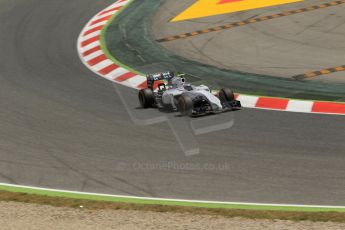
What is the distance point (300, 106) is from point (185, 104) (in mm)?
2705

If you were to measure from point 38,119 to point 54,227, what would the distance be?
6.43m

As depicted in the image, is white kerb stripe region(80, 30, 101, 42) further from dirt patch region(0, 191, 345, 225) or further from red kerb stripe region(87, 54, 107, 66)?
dirt patch region(0, 191, 345, 225)

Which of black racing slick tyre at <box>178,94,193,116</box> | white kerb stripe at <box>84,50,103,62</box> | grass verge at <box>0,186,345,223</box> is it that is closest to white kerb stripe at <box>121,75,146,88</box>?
white kerb stripe at <box>84,50,103,62</box>

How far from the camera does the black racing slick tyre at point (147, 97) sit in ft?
56.4

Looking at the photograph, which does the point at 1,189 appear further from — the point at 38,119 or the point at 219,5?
the point at 219,5

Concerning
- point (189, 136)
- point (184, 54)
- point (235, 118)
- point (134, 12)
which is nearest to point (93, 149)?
point (189, 136)

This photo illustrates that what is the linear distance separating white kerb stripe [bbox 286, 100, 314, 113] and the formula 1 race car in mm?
1270

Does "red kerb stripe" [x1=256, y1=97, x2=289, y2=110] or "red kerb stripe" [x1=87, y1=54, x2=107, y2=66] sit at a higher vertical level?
"red kerb stripe" [x1=87, y1=54, x2=107, y2=66]

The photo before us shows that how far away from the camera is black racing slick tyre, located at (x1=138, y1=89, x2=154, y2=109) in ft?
56.4

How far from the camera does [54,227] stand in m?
11.1

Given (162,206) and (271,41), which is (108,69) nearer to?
(271,41)

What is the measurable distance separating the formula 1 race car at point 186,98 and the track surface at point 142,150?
52 centimetres

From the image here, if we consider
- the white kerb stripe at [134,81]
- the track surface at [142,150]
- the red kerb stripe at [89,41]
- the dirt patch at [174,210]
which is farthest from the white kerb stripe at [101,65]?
the dirt patch at [174,210]

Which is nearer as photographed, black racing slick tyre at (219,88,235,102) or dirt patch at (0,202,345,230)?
dirt patch at (0,202,345,230)
